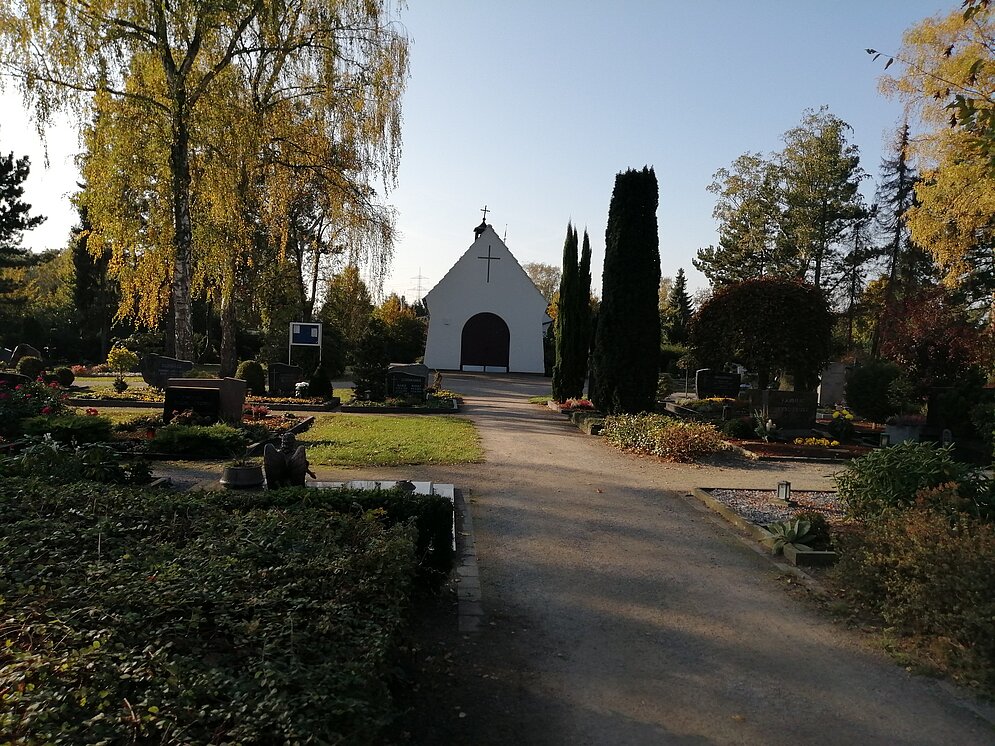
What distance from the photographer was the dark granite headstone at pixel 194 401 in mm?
13391

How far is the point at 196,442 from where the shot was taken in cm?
1128

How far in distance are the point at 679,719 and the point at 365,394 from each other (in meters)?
17.8

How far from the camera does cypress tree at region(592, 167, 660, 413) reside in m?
18.2

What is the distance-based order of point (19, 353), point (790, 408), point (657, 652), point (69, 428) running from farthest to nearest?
point (19, 353) → point (790, 408) → point (69, 428) → point (657, 652)

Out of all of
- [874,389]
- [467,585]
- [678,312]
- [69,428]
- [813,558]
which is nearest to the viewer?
[467,585]

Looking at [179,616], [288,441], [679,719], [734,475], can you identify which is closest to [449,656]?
[679,719]

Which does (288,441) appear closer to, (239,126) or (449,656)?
(449,656)

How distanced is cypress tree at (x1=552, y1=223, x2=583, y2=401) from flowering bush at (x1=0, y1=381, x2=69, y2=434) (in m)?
15.6

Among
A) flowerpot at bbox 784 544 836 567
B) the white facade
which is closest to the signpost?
the white facade

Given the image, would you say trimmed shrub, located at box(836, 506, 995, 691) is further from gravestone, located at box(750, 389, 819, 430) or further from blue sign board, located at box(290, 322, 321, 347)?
blue sign board, located at box(290, 322, 321, 347)

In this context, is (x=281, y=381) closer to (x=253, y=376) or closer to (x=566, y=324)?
(x=253, y=376)

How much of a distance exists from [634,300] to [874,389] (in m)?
7.00

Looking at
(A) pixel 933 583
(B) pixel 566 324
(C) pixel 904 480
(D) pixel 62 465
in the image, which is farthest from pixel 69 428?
(B) pixel 566 324

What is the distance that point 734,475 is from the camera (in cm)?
1145
